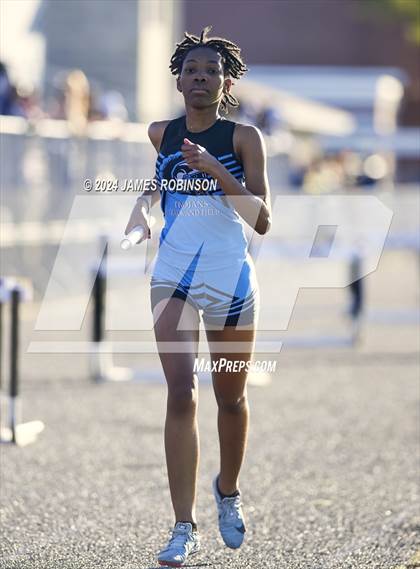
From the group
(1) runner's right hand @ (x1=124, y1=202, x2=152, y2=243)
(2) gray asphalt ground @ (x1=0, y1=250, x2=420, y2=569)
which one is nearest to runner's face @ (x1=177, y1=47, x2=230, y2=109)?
(1) runner's right hand @ (x1=124, y1=202, x2=152, y2=243)

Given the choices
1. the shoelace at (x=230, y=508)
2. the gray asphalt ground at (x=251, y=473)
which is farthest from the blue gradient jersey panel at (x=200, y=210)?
the gray asphalt ground at (x=251, y=473)

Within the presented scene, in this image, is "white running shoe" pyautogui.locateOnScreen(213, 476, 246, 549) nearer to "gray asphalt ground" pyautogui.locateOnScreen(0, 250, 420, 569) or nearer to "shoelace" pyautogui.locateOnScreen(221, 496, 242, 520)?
"shoelace" pyautogui.locateOnScreen(221, 496, 242, 520)

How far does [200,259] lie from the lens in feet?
18.4

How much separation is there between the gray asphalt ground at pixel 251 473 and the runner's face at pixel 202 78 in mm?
1834

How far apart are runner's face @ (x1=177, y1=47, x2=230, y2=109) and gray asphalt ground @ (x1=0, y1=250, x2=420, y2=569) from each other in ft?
6.02

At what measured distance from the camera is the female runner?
217 inches

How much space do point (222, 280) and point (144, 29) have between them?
24325 mm

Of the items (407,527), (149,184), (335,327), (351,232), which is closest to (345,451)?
(407,527)

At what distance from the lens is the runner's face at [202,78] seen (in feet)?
18.0

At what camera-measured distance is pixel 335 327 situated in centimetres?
A: 1606

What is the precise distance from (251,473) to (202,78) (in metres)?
3.03

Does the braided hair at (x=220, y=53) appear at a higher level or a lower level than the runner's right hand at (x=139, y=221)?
higher

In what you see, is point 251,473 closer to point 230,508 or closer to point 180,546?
point 230,508

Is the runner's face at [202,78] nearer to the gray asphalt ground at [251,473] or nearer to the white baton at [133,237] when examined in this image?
the white baton at [133,237]
